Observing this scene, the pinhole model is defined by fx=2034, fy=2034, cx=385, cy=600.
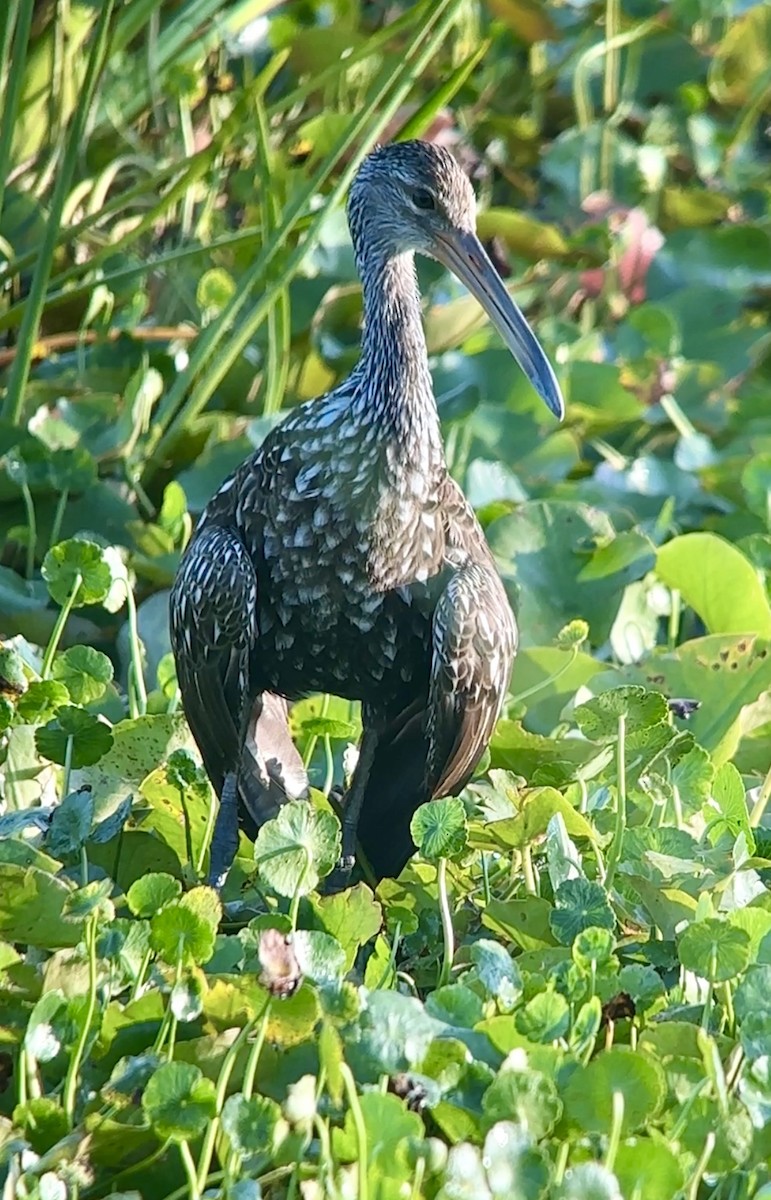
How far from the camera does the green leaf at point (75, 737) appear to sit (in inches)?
148

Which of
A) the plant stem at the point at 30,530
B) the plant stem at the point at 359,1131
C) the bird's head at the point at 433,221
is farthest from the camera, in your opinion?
the plant stem at the point at 30,530

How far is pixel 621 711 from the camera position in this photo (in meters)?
3.72

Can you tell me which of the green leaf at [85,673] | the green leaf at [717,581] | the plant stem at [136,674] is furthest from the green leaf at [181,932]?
the green leaf at [717,581]

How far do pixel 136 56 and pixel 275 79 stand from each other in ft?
3.37

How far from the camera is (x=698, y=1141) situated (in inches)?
117

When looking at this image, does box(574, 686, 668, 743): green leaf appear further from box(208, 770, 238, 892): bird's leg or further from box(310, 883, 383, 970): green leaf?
box(208, 770, 238, 892): bird's leg

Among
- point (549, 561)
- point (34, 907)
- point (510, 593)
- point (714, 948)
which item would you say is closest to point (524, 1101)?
point (714, 948)

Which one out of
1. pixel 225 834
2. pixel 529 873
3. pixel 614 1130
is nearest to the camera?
pixel 614 1130

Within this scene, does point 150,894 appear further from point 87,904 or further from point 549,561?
point 549,561

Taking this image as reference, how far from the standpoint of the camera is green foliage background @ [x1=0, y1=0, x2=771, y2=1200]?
2998mm

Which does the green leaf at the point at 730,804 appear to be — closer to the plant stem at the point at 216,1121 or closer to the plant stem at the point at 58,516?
the plant stem at the point at 216,1121

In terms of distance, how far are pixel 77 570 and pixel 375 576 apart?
0.60 m

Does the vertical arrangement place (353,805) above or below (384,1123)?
above

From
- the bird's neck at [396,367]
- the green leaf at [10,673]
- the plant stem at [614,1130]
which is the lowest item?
the plant stem at [614,1130]
